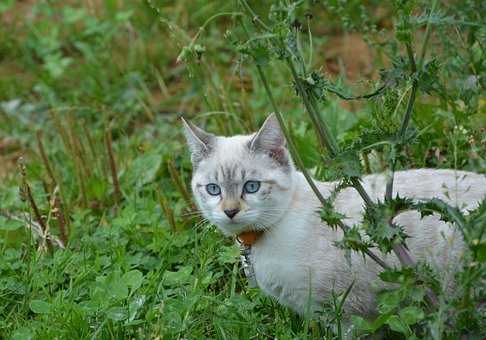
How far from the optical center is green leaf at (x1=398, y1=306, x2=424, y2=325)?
2.61 metres

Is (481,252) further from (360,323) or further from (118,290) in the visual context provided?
(118,290)

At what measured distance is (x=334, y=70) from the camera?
607 cm

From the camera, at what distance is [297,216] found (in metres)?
3.34

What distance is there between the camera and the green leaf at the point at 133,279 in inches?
134

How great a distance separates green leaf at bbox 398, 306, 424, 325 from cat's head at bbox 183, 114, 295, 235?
0.74 m

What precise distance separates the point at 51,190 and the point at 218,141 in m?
1.17

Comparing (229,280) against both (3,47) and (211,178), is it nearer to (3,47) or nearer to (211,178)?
(211,178)

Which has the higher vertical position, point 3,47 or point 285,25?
point 285,25

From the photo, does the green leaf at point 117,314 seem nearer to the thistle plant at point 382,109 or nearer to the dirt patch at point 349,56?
the thistle plant at point 382,109

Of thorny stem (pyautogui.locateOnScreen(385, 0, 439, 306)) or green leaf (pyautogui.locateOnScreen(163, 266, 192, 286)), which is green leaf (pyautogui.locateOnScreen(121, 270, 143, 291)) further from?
thorny stem (pyautogui.locateOnScreen(385, 0, 439, 306))

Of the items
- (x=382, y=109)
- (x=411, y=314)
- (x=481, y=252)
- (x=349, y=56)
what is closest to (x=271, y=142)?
(x=382, y=109)

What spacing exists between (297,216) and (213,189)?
1.17ft

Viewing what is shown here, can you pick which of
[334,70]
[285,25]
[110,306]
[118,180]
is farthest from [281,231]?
[334,70]

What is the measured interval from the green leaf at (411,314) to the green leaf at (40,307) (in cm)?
130
